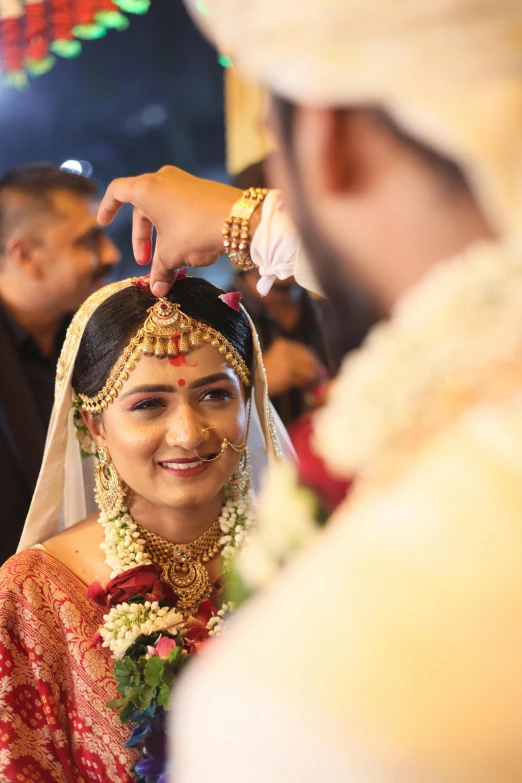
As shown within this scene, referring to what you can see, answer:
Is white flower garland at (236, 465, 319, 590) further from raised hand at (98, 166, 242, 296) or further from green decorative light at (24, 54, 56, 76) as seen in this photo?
green decorative light at (24, 54, 56, 76)

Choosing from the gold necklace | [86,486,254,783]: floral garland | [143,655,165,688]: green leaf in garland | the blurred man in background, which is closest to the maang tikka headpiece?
[86,486,254,783]: floral garland

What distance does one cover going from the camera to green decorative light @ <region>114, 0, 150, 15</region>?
365 centimetres

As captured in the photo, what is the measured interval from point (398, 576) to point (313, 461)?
0.79 ft

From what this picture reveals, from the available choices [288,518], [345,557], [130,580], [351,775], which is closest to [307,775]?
A: [351,775]

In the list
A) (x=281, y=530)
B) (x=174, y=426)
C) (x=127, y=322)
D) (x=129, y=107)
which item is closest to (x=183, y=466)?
(x=174, y=426)

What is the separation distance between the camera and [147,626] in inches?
71.1

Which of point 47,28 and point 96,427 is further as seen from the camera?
point 47,28

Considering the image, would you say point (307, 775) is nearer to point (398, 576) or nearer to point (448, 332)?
point (398, 576)

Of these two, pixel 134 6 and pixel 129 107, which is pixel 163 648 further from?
pixel 134 6

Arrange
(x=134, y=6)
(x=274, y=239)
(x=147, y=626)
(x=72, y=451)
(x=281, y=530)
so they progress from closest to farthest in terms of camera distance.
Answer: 1. (x=281, y=530)
2. (x=274, y=239)
3. (x=147, y=626)
4. (x=72, y=451)
5. (x=134, y=6)

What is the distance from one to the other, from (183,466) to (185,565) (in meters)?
0.29

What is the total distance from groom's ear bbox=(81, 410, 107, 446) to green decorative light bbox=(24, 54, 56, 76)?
7.99 ft

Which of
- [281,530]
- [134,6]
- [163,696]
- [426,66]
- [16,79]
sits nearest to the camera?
[426,66]

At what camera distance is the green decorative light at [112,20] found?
369cm
